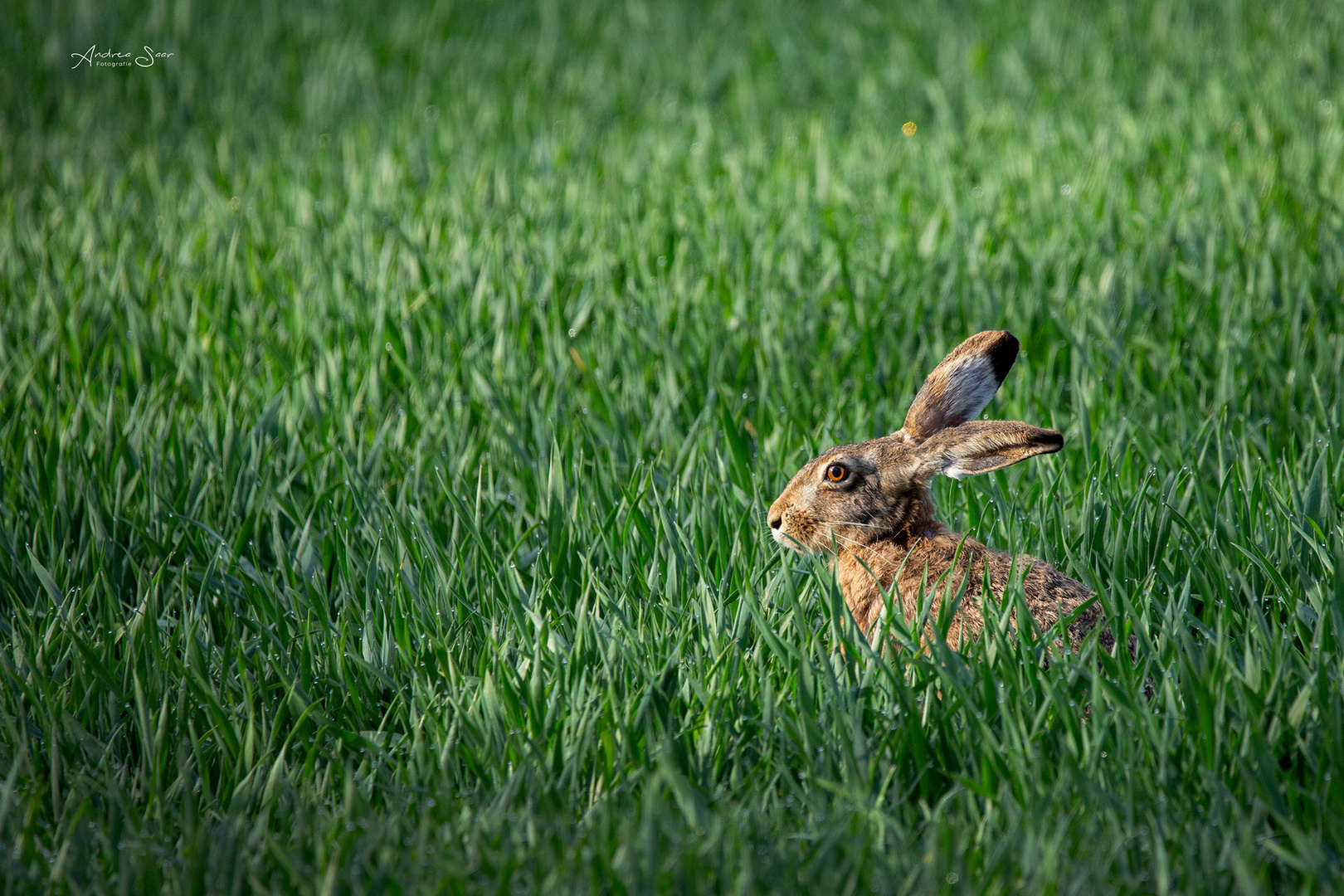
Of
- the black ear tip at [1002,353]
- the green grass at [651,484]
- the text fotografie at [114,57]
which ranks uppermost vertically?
the text fotografie at [114,57]

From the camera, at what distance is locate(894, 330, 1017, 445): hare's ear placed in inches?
101

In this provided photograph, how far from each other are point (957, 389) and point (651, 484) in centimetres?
88

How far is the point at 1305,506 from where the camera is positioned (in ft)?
8.78

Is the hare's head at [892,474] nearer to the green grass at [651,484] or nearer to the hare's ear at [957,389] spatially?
the hare's ear at [957,389]

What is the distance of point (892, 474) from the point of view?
8.52 ft

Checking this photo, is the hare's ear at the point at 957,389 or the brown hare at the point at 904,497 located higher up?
the hare's ear at the point at 957,389

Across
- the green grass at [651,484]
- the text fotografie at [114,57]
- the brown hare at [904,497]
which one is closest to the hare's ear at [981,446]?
the brown hare at [904,497]

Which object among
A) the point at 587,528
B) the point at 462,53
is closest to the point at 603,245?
the point at 587,528

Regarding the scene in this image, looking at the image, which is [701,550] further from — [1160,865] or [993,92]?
[993,92]

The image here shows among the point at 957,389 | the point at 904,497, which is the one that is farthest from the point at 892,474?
the point at 957,389

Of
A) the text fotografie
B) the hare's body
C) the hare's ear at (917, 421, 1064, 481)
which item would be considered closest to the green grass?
the hare's body

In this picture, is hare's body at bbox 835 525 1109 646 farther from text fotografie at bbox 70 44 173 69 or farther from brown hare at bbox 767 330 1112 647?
text fotografie at bbox 70 44 173 69

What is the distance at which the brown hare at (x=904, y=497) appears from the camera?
242cm

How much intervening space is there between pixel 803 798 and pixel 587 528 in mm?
1060
